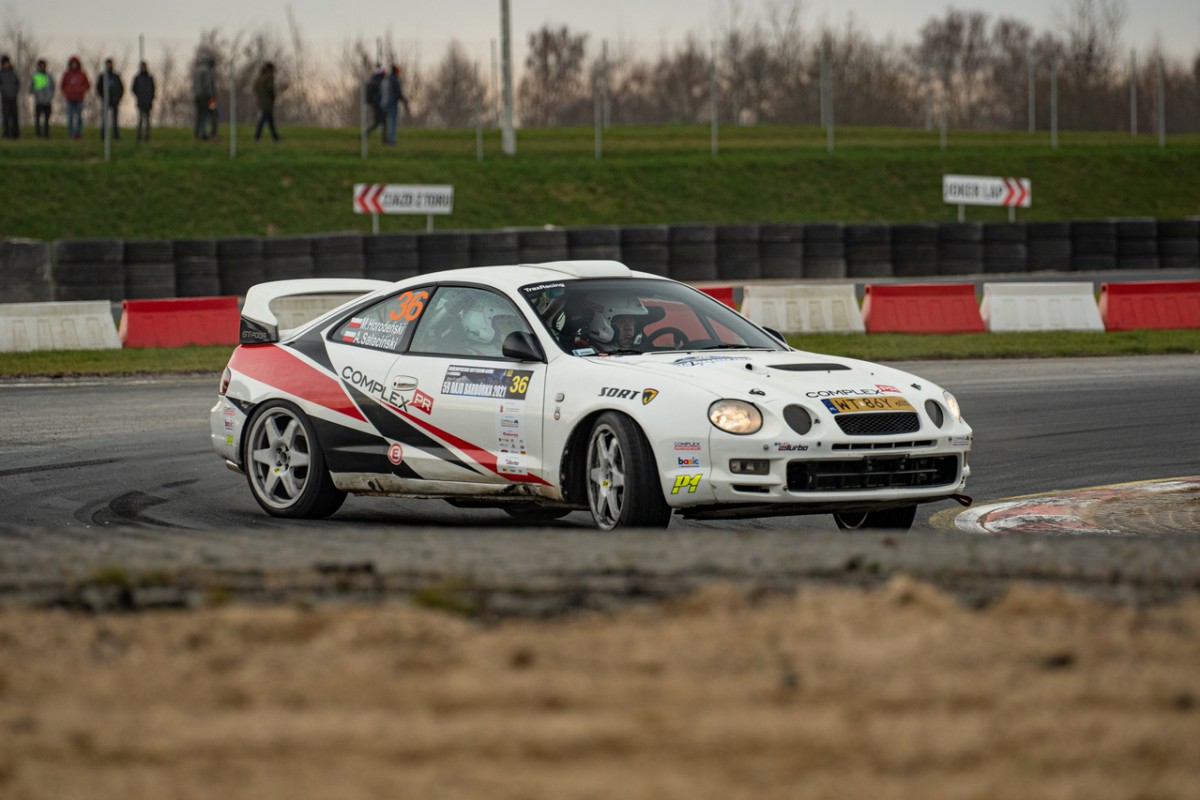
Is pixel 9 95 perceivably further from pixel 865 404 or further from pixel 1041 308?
pixel 865 404

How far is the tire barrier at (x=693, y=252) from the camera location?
28266 millimetres

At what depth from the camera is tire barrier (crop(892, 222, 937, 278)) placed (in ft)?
98.0

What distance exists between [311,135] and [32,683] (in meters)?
39.2

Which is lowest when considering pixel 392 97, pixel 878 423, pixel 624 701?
pixel 624 701

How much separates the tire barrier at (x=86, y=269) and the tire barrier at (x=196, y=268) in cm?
83

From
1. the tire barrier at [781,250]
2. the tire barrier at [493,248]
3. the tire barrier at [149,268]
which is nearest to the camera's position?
the tire barrier at [149,268]

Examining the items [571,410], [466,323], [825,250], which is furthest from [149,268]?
[571,410]

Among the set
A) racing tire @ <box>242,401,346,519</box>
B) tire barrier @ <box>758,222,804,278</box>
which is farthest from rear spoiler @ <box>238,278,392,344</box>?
tire barrier @ <box>758,222,804,278</box>

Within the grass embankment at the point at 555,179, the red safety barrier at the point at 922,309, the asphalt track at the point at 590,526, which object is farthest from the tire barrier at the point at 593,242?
the asphalt track at the point at 590,526

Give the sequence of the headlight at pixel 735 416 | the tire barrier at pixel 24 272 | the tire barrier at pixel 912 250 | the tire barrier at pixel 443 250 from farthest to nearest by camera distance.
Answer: the tire barrier at pixel 912 250, the tire barrier at pixel 443 250, the tire barrier at pixel 24 272, the headlight at pixel 735 416

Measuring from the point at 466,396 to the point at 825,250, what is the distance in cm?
2177

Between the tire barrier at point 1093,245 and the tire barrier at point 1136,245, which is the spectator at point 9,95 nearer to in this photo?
the tire barrier at point 1093,245

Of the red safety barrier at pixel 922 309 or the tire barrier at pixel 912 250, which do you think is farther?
the tire barrier at pixel 912 250

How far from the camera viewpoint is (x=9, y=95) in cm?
3862
